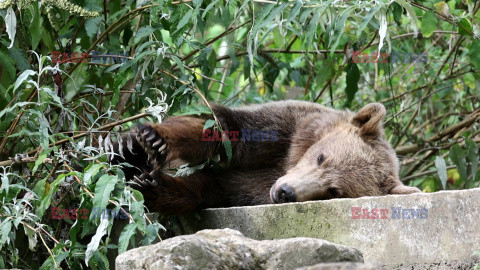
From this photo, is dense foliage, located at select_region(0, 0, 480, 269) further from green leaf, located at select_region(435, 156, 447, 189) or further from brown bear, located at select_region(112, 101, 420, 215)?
brown bear, located at select_region(112, 101, 420, 215)

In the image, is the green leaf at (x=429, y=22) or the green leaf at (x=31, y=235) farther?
the green leaf at (x=429, y=22)

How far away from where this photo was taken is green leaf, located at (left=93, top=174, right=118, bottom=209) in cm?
304

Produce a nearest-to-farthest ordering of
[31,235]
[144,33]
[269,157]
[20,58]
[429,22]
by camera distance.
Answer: [31,235] < [20,58] < [144,33] < [269,157] < [429,22]

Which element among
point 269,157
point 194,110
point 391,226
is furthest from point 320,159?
point 391,226

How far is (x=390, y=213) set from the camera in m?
3.14

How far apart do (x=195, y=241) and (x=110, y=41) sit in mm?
2763

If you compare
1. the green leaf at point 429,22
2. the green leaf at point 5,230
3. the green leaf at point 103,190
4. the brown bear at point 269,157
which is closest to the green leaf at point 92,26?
the brown bear at point 269,157

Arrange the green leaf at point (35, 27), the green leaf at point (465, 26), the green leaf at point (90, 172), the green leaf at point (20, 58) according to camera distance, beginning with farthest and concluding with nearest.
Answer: the green leaf at point (465, 26), the green leaf at point (20, 58), the green leaf at point (35, 27), the green leaf at point (90, 172)

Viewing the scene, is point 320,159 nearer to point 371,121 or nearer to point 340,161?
point 340,161

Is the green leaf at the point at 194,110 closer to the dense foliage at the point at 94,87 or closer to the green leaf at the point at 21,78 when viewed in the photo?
the dense foliage at the point at 94,87

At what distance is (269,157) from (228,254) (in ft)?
7.84

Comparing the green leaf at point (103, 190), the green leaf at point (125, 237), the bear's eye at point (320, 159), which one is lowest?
the bear's eye at point (320, 159)

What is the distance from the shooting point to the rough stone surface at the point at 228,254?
7.57 ft

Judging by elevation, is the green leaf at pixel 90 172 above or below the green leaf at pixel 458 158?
above
